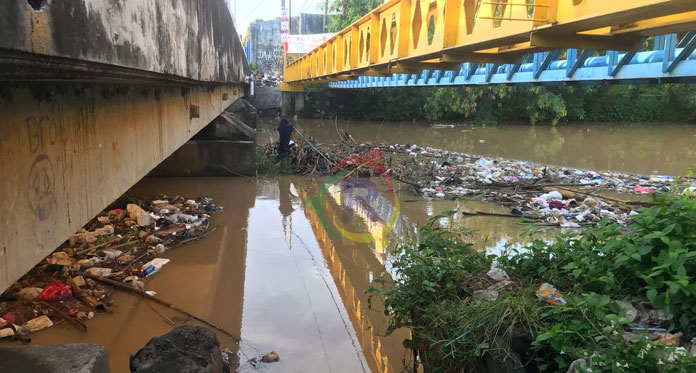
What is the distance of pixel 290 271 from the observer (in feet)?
18.4

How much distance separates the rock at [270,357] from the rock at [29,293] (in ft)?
7.42

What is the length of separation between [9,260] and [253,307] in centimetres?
327

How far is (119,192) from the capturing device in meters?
2.69

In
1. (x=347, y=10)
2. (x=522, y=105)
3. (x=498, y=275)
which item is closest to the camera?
(x=498, y=275)

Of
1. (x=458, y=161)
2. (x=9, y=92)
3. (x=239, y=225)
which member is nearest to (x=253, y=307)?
(x=239, y=225)

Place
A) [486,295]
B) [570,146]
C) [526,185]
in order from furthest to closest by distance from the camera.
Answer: [570,146] < [526,185] < [486,295]

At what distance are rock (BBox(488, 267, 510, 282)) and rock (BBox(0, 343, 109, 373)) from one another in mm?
2291

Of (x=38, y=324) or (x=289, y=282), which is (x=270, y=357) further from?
(x=38, y=324)

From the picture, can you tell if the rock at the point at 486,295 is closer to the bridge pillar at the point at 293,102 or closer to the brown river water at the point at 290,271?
the brown river water at the point at 290,271

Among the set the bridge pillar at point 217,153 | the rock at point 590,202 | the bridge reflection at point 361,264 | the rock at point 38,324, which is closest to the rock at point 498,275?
the bridge reflection at point 361,264

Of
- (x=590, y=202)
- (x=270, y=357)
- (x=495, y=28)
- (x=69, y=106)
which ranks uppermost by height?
(x=495, y=28)

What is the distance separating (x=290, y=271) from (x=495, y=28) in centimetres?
336

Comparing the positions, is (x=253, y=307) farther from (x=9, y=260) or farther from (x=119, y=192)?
(x=9, y=260)

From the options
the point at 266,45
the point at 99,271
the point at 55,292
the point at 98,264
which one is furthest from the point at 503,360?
the point at 266,45
